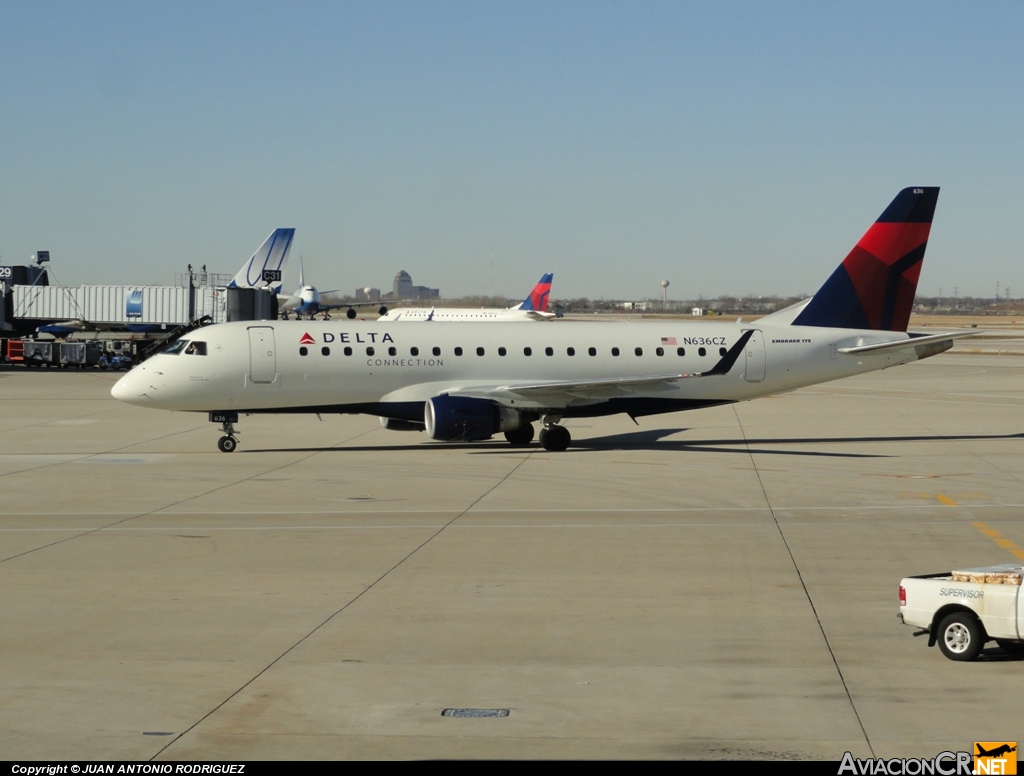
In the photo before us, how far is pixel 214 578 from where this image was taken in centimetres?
1673

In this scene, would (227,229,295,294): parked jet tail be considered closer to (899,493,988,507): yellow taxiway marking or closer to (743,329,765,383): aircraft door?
(743,329,765,383): aircraft door

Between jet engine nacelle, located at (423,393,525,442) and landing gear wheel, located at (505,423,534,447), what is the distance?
2.02m

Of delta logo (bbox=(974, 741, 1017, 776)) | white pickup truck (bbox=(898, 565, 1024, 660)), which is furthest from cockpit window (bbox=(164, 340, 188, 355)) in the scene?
delta logo (bbox=(974, 741, 1017, 776))

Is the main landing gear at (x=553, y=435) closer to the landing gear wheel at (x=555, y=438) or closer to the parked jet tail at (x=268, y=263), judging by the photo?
the landing gear wheel at (x=555, y=438)

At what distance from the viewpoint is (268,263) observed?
310ft

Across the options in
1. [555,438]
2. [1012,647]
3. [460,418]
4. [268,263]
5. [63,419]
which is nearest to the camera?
[1012,647]

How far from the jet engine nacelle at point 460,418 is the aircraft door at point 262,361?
14.2 feet

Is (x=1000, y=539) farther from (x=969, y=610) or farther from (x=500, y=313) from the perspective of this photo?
(x=500, y=313)

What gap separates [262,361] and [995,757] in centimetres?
2588

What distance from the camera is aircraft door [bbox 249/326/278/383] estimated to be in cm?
3234

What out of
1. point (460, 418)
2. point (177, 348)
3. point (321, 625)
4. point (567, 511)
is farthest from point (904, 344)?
point (321, 625)

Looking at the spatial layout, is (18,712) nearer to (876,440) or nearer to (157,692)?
(157,692)

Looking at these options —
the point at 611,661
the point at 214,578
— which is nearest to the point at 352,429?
the point at 214,578

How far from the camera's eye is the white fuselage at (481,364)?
32.4 metres
